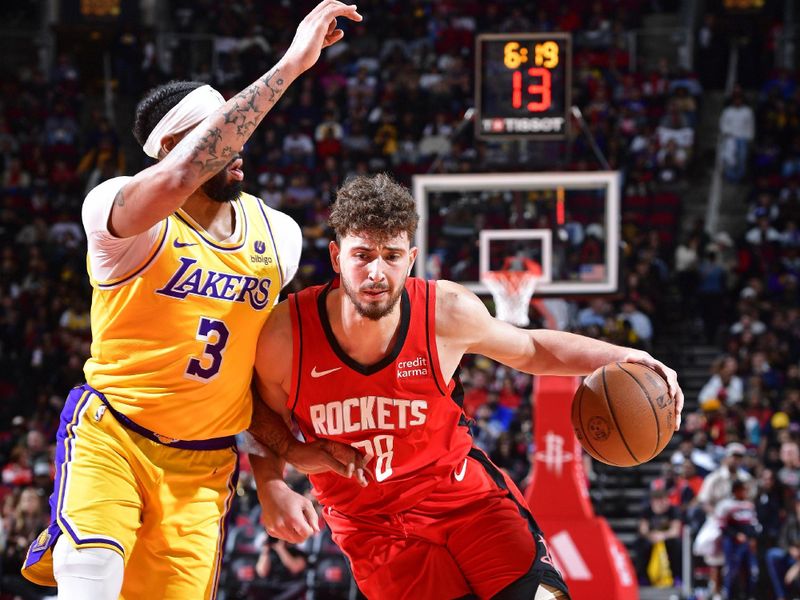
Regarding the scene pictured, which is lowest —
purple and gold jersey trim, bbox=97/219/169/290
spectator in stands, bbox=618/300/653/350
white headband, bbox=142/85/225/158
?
spectator in stands, bbox=618/300/653/350

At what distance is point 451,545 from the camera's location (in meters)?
3.99

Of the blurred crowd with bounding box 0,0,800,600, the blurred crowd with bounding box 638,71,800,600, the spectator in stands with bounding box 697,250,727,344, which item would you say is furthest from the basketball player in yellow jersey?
the spectator in stands with bounding box 697,250,727,344

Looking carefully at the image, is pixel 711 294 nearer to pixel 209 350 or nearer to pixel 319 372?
pixel 319 372

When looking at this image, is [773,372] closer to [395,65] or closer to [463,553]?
[395,65]

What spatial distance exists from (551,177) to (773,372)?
15.0ft

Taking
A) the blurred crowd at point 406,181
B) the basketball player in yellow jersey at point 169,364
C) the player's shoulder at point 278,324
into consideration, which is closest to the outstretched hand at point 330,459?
the basketball player in yellow jersey at point 169,364

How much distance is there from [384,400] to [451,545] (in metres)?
0.57

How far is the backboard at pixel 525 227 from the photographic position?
9.52m

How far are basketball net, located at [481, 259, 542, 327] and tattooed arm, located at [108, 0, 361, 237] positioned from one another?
5.85 metres

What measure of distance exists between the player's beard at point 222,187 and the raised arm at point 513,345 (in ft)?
2.54

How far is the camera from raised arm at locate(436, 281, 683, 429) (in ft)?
13.0

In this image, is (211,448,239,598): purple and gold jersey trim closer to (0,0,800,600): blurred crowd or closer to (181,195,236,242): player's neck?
(181,195,236,242): player's neck

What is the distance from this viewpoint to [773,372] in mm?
12586

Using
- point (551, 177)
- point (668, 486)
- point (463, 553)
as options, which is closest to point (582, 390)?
point (463, 553)
